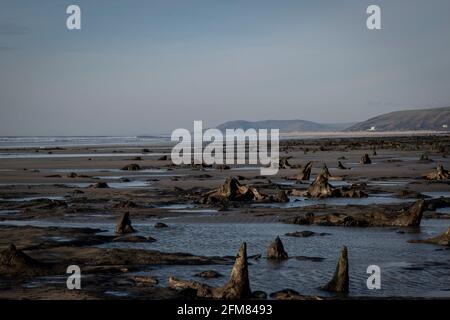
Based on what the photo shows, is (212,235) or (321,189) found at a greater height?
(321,189)

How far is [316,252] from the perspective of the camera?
17.4 metres

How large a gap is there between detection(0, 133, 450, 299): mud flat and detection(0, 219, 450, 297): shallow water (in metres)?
0.03

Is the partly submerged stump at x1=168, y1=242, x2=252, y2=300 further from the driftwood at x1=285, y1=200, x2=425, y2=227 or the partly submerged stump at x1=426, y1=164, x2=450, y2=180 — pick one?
the partly submerged stump at x1=426, y1=164, x2=450, y2=180

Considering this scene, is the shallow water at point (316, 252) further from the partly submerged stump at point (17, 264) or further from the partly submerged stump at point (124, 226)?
the partly submerged stump at point (17, 264)

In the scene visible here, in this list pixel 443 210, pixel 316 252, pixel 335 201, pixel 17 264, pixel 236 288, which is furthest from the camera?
pixel 335 201

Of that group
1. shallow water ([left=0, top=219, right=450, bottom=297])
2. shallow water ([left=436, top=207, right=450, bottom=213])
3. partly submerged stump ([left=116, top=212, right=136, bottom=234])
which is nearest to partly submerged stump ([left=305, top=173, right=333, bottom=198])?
shallow water ([left=436, top=207, right=450, bottom=213])

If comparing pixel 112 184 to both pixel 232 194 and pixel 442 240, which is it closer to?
pixel 232 194

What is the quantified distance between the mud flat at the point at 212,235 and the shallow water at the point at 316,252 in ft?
0.09

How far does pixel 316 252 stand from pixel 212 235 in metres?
3.98

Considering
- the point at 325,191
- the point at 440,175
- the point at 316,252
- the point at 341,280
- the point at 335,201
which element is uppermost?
the point at 440,175

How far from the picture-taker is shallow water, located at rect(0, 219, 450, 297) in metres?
13.8

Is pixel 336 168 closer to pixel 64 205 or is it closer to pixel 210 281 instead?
pixel 64 205

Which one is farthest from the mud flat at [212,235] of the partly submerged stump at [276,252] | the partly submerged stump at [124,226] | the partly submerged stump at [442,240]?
the partly submerged stump at [124,226]

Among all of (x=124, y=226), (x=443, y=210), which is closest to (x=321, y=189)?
(x=443, y=210)
